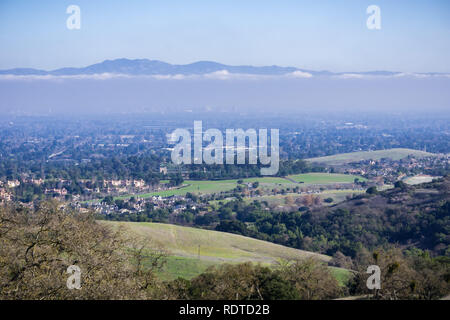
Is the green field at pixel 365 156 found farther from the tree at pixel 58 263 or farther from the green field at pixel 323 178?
the tree at pixel 58 263

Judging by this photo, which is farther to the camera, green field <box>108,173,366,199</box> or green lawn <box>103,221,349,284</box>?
green field <box>108,173,366,199</box>

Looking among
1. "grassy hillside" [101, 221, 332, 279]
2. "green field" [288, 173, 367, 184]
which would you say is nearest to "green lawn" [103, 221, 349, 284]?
"grassy hillside" [101, 221, 332, 279]

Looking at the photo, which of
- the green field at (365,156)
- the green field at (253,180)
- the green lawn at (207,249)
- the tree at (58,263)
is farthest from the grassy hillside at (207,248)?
the green field at (365,156)

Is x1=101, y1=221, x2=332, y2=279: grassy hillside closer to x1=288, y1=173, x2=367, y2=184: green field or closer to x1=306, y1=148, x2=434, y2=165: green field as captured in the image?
x1=288, y1=173, x2=367, y2=184: green field

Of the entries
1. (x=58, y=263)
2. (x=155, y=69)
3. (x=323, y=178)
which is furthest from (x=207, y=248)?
(x=155, y=69)
